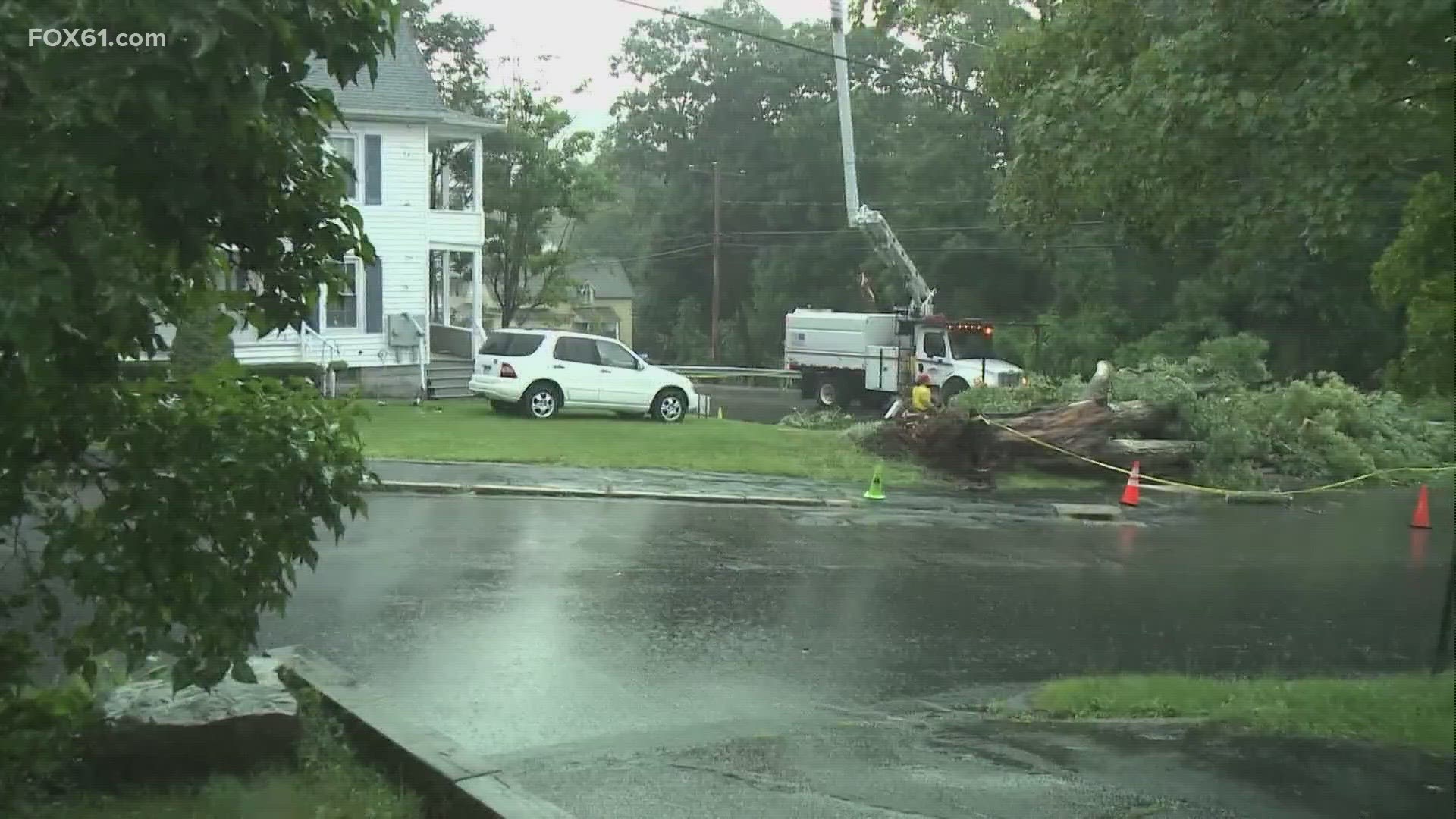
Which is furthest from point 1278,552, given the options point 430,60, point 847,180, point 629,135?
point 629,135

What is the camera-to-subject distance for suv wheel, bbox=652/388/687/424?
2555 centimetres

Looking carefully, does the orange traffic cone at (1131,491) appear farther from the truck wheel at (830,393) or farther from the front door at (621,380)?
the truck wheel at (830,393)

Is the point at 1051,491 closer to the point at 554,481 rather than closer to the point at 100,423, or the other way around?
the point at 554,481

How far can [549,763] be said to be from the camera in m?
6.11

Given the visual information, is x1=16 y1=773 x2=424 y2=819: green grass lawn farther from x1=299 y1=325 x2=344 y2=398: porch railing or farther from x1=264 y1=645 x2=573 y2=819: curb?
x1=299 y1=325 x2=344 y2=398: porch railing

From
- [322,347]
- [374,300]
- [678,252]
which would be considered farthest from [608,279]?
[322,347]

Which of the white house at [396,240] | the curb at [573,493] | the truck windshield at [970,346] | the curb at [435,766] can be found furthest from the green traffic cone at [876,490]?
the truck windshield at [970,346]

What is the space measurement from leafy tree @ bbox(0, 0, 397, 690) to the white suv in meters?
19.8

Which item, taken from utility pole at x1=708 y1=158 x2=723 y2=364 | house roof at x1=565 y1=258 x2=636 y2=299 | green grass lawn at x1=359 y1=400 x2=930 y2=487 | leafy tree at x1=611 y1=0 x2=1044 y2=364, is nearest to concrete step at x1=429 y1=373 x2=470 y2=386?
green grass lawn at x1=359 y1=400 x2=930 y2=487

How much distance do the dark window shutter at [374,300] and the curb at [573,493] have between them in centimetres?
1487

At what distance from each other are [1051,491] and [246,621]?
53.0 feet

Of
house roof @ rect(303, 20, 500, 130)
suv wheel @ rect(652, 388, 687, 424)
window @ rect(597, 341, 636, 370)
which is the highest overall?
house roof @ rect(303, 20, 500, 130)

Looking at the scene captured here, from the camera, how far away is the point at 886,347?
35969mm

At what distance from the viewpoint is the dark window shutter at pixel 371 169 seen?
29781 mm
